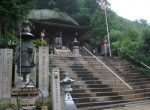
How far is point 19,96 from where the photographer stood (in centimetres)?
1161

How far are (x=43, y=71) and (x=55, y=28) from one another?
1644 centimetres

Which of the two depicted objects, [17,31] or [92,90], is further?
[17,31]

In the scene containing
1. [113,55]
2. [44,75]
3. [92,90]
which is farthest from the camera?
[113,55]

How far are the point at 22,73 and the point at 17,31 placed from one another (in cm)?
674

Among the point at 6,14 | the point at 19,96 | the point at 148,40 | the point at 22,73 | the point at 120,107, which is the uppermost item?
the point at 6,14

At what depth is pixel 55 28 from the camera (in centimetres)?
2930

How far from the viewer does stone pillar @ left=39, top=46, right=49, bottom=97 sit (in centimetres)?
1287

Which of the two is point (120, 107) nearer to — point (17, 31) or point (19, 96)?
point (19, 96)

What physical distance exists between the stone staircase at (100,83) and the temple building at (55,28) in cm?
915

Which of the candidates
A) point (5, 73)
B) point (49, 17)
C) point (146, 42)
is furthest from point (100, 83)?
point (49, 17)

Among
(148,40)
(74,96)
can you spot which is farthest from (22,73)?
(148,40)

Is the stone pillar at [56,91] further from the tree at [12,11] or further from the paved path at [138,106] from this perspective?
the tree at [12,11]

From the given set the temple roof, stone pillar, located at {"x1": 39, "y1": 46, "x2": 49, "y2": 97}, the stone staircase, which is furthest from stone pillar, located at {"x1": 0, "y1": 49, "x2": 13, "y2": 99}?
the temple roof

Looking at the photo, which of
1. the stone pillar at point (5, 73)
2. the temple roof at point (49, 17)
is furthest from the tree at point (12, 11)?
the temple roof at point (49, 17)
